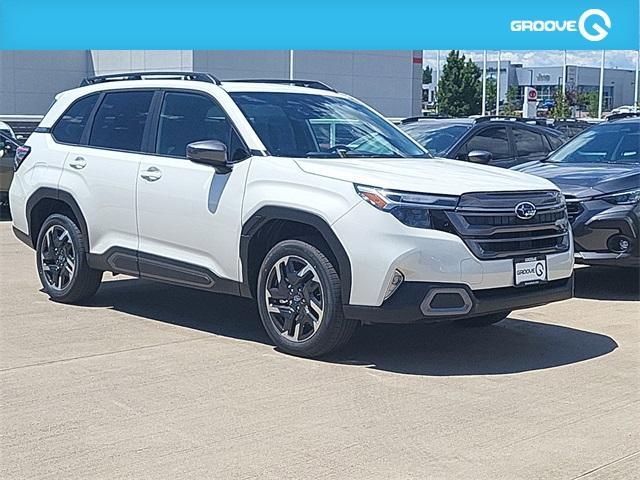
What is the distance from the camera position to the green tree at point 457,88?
208 feet

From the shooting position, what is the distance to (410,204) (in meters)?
6.34

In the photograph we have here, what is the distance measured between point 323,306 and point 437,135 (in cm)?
630

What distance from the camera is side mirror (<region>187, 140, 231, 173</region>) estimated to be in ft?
23.4

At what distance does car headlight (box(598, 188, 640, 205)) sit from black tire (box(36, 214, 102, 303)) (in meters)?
4.64

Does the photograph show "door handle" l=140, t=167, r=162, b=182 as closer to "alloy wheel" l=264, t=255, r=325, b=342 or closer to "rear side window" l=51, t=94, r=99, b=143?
"rear side window" l=51, t=94, r=99, b=143

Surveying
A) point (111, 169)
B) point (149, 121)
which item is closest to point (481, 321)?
Result: point (149, 121)

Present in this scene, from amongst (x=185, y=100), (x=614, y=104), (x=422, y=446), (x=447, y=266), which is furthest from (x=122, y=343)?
(x=614, y=104)

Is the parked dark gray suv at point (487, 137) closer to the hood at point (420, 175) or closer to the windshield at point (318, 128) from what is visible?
the windshield at point (318, 128)

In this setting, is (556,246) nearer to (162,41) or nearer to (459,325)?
(459,325)

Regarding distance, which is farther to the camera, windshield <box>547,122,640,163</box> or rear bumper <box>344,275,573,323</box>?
windshield <box>547,122,640,163</box>

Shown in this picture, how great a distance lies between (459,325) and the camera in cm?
799

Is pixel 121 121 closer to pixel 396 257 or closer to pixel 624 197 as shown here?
pixel 396 257

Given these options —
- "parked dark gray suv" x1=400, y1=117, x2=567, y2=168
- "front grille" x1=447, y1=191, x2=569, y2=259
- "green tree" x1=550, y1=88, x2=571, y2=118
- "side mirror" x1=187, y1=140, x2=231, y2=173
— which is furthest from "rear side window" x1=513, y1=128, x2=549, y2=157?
"green tree" x1=550, y1=88, x2=571, y2=118

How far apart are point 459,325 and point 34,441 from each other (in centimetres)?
387
